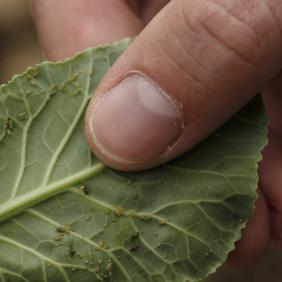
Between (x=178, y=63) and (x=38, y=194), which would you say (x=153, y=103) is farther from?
(x=38, y=194)

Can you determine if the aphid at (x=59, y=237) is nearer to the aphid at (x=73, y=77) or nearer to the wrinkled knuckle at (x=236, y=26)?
the aphid at (x=73, y=77)

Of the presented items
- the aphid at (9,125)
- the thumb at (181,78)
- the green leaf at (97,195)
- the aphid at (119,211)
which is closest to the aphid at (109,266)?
the green leaf at (97,195)

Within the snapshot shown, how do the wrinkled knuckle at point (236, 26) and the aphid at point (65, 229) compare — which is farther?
the aphid at point (65, 229)

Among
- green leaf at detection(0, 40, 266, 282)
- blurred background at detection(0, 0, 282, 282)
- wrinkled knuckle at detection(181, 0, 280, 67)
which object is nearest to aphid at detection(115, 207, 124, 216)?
green leaf at detection(0, 40, 266, 282)

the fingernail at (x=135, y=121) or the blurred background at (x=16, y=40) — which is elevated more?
the fingernail at (x=135, y=121)

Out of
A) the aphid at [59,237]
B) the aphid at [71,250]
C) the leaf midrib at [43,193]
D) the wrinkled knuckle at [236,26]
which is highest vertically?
the wrinkled knuckle at [236,26]

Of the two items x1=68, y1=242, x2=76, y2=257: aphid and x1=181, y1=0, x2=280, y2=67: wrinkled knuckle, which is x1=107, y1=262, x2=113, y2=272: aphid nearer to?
x1=68, y1=242, x2=76, y2=257: aphid

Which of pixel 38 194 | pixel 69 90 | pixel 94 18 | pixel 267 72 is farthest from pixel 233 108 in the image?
pixel 94 18
